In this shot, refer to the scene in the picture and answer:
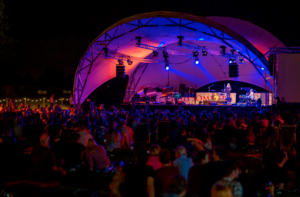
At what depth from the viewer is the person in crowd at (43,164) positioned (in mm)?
5195

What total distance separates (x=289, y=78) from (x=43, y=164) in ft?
36.5

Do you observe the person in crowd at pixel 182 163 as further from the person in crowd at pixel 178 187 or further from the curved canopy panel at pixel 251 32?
the curved canopy panel at pixel 251 32

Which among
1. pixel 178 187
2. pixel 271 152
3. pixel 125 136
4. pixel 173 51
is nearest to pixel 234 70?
pixel 173 51

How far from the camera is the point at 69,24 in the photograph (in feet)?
77.0

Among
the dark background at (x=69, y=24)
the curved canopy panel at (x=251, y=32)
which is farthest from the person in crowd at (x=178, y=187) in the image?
the curved canopy panel at (x=251, y=32)

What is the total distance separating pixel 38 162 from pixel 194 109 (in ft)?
49.0

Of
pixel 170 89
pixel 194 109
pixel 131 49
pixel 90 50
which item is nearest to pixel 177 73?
pixel 170 89

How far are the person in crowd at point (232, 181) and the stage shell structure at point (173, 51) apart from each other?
38.1ft

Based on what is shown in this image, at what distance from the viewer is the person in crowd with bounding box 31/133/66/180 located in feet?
17.0

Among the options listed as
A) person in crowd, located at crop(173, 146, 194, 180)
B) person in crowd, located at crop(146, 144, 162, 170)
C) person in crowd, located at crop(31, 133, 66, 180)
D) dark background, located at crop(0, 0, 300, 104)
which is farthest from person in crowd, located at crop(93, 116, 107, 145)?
dark background, located at crop(0, 0, 300, 104)

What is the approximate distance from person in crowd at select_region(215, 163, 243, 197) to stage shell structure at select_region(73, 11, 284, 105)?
1163 cm

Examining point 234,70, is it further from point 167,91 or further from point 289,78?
point 167,91

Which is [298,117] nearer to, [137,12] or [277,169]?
[277,169]

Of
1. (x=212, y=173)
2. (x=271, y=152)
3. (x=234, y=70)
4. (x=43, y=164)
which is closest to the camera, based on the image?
(x=212, y=173)
